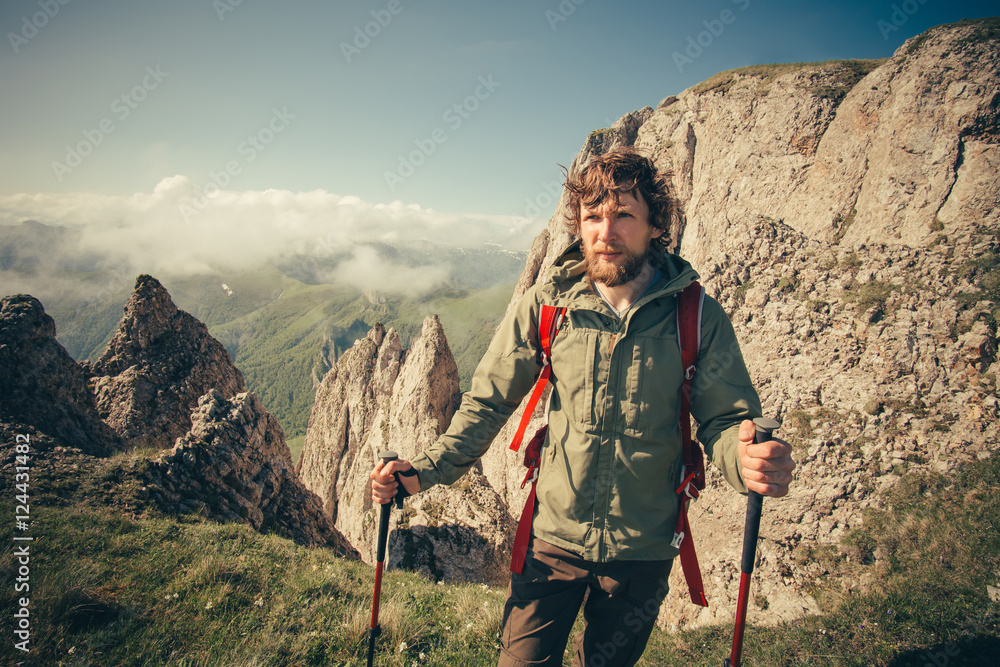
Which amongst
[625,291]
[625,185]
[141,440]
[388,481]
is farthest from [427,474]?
[141,440]

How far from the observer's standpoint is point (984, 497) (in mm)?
8117

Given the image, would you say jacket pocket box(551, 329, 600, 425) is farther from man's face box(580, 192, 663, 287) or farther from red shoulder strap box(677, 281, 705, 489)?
red shoulder strap box(677, 281, 705, 489)

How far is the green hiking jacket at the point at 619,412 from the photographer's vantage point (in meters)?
3.37

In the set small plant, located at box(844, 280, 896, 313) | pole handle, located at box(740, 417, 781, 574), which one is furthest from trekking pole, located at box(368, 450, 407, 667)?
small plant, located at box(844, 280, 896, 313)

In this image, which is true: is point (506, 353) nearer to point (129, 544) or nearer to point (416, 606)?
point (416, 606)

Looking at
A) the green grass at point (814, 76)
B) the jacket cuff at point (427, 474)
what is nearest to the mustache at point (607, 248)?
the jacket cuff at point (427, 474)

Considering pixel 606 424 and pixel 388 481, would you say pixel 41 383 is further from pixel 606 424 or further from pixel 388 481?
pixel 606 424

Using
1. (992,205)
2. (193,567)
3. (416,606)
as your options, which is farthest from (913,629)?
(992,205)

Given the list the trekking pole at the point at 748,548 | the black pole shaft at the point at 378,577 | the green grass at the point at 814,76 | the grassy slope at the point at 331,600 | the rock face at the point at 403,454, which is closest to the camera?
the trekking pole at the point at 748,548

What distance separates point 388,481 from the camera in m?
3.68

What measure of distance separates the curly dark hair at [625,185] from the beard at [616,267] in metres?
0.48

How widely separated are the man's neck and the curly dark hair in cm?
55

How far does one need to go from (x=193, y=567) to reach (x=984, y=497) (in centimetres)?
1514

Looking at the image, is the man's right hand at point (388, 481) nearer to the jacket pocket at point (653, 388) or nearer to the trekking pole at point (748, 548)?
the jacket pocket at point (653, 388)
